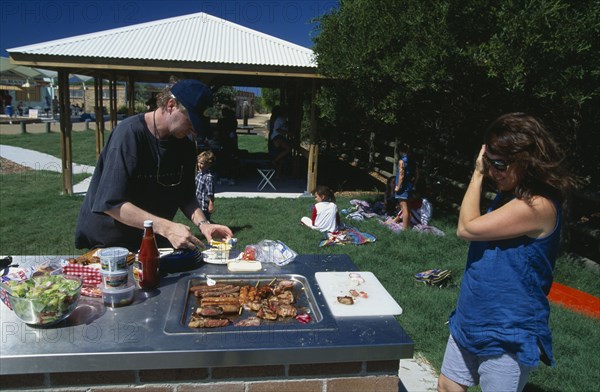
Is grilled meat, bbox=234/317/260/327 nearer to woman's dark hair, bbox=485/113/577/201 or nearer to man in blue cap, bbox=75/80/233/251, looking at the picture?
man in blue cap, bbox=75/80/233/251

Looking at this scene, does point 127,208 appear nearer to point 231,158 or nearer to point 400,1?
point 400,1

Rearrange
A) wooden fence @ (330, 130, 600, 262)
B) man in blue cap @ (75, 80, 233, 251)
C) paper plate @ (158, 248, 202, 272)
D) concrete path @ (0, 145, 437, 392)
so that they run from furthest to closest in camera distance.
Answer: wooden fence @ (330, 130, 600, 262)
concrete path @ (0, 145, 437, 392)
paper plate @ (158, 248, 202, 272)
man in blue cap @ (75, 80, 233, 251)

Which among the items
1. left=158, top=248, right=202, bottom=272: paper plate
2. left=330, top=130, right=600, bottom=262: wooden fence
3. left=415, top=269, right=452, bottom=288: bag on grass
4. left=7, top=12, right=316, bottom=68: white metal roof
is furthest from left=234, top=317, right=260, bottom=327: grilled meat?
left=7, top=12, right=316, bottom=68: white metal roof

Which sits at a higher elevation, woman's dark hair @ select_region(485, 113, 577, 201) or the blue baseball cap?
the blue baseball cap

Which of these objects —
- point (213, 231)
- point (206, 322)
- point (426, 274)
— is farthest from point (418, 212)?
point (206, 322)

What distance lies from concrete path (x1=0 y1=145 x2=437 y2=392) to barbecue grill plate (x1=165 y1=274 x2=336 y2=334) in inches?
53.9

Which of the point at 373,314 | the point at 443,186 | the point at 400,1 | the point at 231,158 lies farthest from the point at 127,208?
the point at 231,158

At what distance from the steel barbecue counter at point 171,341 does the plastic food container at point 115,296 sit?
0.09ft

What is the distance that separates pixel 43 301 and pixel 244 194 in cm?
893

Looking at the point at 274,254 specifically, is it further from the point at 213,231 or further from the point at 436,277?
the point at 436,277

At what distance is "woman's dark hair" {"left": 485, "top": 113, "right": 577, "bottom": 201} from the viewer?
2125 millimetres

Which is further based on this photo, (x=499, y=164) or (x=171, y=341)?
(x=499, y=164)

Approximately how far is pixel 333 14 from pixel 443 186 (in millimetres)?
4285

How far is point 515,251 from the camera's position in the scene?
2254 mm
